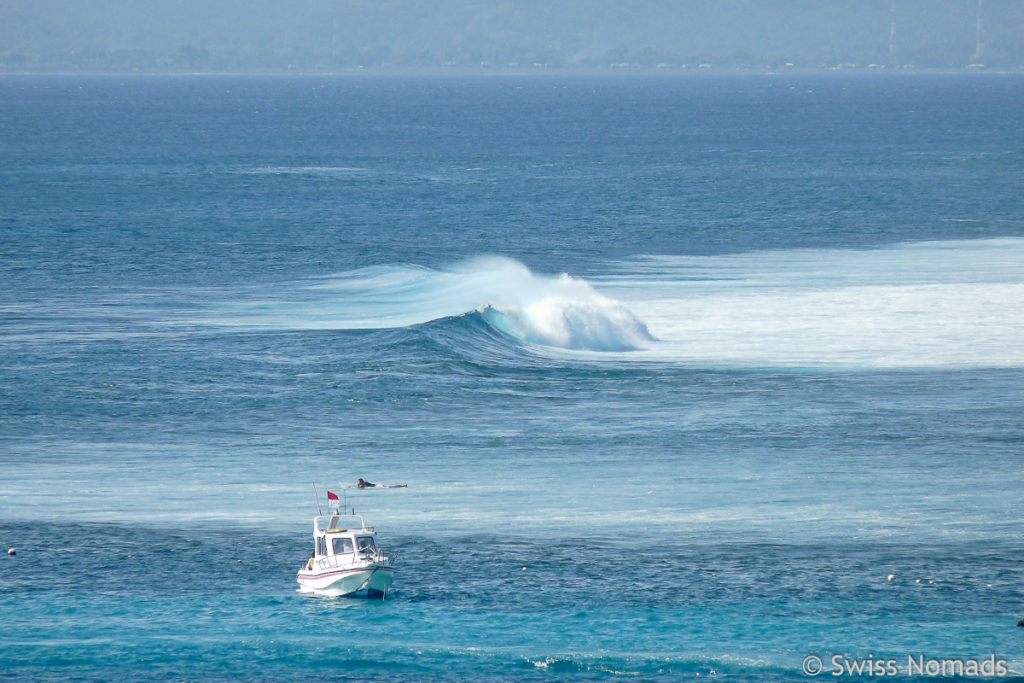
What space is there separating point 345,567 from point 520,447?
1346 centimetres

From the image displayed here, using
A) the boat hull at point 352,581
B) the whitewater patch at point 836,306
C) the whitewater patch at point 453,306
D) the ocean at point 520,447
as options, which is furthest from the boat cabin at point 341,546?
the whitewater patch at point 453,306

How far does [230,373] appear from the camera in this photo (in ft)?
175

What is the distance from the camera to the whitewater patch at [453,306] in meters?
62.6

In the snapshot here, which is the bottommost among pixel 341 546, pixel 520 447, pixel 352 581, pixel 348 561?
pixel 352 581

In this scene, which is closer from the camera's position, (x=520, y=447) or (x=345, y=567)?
(x=345, y=567)

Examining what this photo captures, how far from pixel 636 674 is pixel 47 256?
62.8 metres

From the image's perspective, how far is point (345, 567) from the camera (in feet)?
102

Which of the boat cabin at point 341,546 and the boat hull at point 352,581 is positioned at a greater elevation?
the boat cabin at point 341,546

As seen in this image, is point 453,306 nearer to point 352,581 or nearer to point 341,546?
point 341,546

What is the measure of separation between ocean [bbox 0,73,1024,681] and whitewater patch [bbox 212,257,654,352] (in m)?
0.29

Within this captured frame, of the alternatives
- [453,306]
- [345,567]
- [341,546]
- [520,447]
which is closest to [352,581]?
[345,567]

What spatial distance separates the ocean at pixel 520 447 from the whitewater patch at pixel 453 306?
0.29m

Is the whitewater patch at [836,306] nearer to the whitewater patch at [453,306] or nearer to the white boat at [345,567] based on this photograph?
the whitewater patch at [453,306]

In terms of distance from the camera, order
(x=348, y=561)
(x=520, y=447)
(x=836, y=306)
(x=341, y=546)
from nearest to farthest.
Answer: (x=348, y=561)
(x=341, y=546)
(x=520, y=447)
(x=836, y=306)
